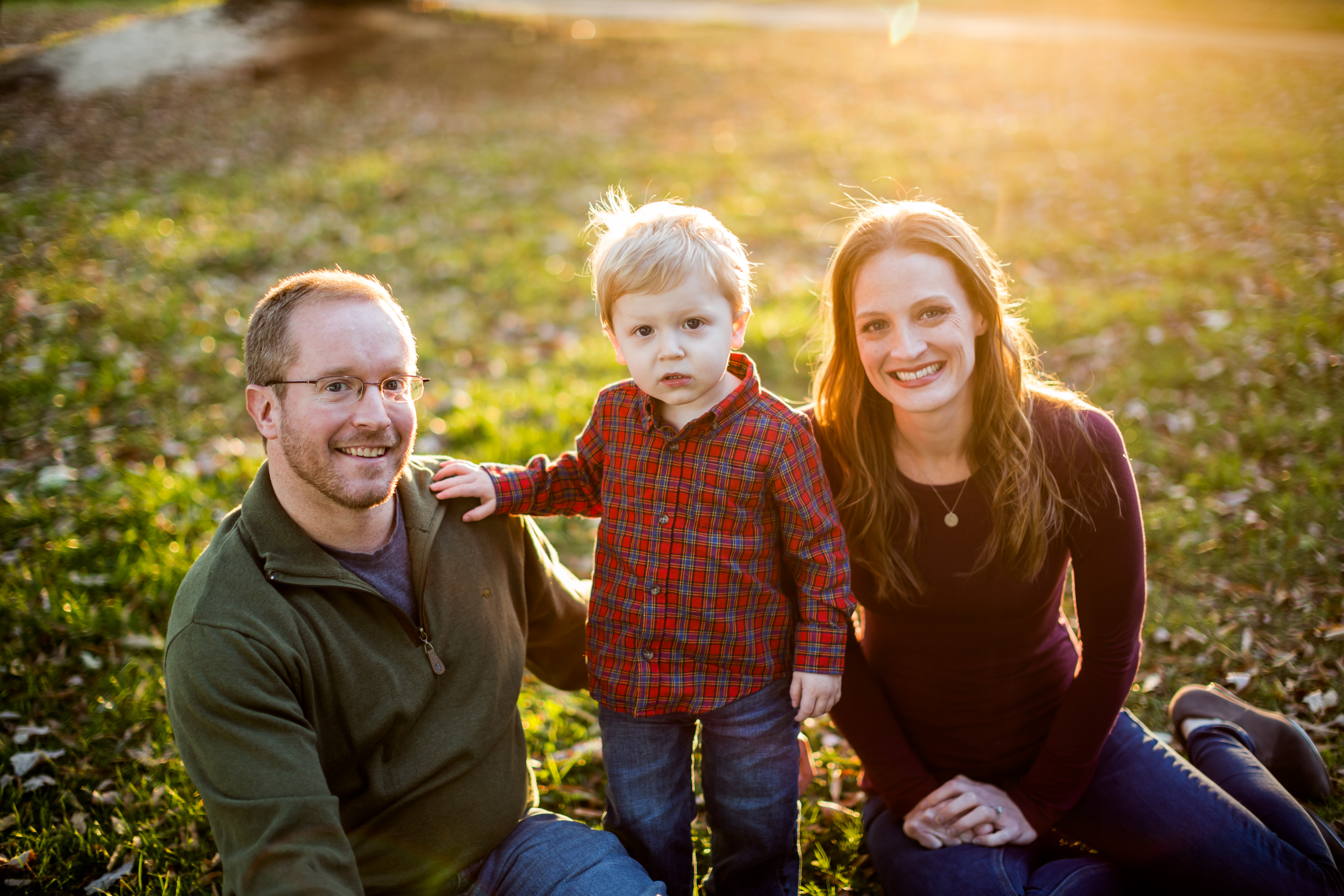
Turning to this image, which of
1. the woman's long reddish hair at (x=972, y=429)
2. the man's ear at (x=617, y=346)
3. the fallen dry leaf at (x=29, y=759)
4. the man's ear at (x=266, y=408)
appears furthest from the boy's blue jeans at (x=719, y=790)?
the fallen dry leaf at (x=29, y=759)

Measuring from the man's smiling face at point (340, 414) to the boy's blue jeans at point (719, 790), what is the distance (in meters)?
1.23

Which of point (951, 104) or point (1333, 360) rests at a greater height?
point (951, 104)

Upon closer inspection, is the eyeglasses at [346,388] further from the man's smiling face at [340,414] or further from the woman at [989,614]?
the woman at [989,614]

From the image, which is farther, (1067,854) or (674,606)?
(1067,854)

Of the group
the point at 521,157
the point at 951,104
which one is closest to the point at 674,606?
the point at 521,157

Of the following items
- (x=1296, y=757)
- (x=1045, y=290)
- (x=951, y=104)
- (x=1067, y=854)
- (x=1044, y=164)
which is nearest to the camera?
(x=1067, y=854)

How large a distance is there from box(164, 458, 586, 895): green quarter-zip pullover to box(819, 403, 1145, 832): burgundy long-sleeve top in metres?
1.32

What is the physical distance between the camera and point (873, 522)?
2.97 meters

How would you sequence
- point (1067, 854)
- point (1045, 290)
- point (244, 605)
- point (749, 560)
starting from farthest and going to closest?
point (1045, 290), point (1067, 854), point (749, 560), point (244, 605)

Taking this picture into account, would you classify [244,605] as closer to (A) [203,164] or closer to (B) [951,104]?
(A) [203,164]

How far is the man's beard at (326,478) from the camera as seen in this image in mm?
2582

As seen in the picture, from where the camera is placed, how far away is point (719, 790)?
2.98 m

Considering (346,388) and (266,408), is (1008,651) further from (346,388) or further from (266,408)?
(266,408)

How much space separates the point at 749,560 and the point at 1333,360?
6484mm
